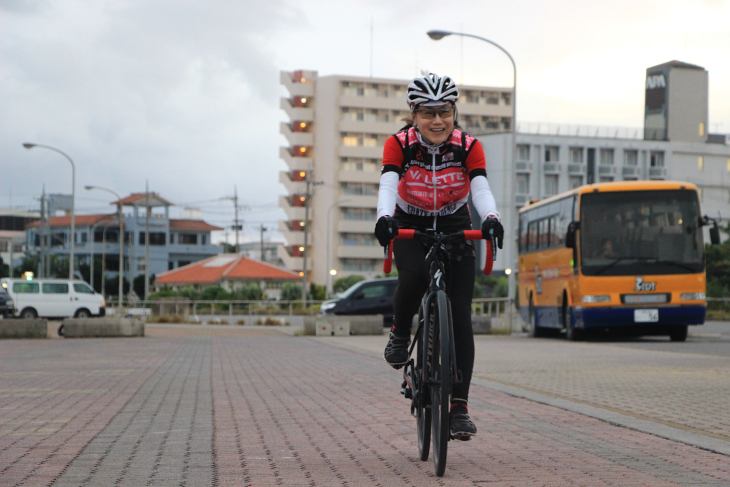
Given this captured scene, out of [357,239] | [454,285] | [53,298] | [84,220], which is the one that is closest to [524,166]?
[357,239]

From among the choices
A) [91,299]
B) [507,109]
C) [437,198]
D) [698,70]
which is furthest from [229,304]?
[507,109]

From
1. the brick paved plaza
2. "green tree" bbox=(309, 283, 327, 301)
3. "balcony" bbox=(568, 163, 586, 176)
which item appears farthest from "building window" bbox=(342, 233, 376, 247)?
the brick paved plaza

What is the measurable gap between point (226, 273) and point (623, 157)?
3940 centimetres

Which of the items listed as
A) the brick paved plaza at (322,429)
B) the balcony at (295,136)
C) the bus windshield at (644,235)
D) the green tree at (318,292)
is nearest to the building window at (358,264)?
the balcony at (295,136)

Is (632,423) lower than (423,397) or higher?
lower

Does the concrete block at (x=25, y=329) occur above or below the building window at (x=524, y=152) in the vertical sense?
below

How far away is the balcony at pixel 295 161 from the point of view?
105m

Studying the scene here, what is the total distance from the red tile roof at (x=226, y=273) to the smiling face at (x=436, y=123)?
79.9 metres

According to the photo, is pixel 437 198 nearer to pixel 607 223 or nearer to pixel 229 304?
pixel 607 223

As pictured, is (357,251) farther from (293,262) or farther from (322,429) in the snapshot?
(322,429)

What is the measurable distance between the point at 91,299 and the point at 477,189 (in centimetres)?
4154

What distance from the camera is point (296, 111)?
10481 centimetres

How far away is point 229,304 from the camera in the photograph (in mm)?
50875

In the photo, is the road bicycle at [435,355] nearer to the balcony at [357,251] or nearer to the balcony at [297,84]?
the balcony at [357,251]
